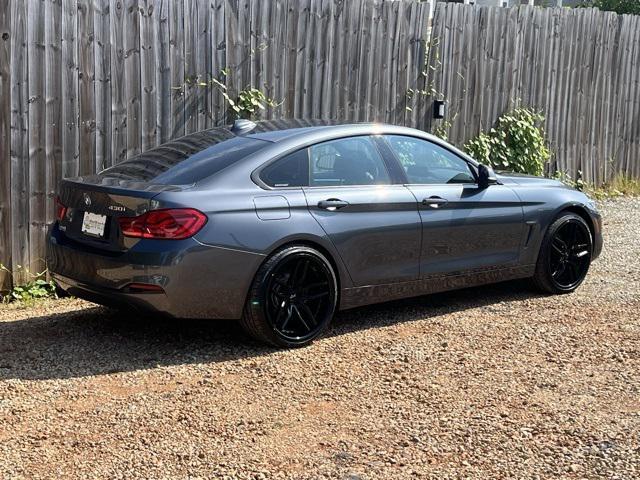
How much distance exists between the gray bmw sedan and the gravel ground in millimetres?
358

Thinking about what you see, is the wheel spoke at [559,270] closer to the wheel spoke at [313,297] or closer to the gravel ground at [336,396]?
the gravel ground at [336,396]

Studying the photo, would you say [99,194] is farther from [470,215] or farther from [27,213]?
[470,215]

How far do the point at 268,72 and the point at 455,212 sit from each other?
2931 mm

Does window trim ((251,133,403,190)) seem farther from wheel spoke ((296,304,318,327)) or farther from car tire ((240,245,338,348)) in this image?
wheel spoke ((296,304,318,327))

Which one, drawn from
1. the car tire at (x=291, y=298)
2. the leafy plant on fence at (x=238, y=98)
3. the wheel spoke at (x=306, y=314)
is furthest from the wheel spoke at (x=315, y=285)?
the leafy plant on fence at (x=238, y=98)

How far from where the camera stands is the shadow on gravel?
216 inches

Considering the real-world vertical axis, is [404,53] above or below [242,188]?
above

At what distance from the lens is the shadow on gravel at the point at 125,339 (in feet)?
18.0

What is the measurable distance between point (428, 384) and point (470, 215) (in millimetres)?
1931

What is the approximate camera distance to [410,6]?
10117mm

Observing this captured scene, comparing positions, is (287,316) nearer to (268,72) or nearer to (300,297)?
(300,297)

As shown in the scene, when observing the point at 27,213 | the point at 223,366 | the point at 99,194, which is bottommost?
the point at 223,366

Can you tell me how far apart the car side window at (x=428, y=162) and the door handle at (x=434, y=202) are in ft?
0.53

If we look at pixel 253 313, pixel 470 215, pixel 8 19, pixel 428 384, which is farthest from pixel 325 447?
pixel 8 19
